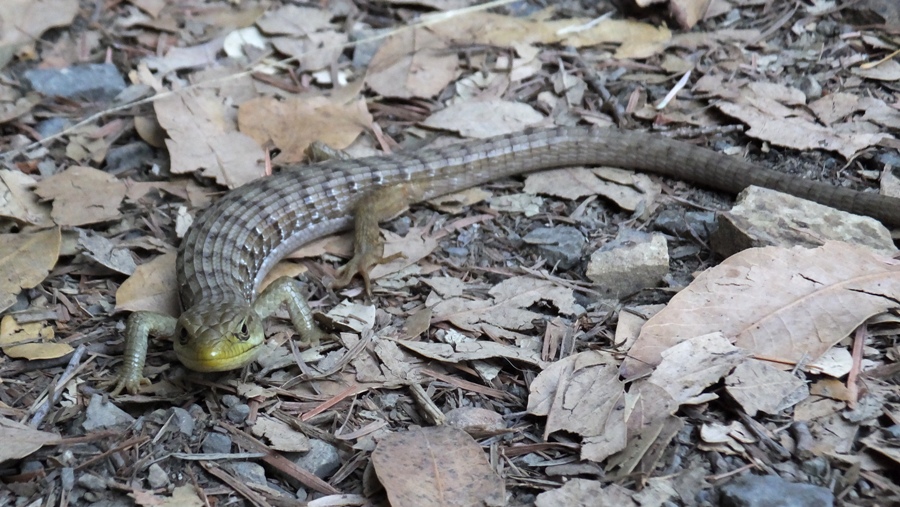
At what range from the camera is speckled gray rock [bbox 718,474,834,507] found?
279cm

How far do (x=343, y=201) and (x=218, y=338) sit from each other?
184cm

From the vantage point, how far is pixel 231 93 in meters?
5.83

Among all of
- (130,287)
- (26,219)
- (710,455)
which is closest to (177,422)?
(130,287)

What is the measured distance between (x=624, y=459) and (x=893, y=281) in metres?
1.74

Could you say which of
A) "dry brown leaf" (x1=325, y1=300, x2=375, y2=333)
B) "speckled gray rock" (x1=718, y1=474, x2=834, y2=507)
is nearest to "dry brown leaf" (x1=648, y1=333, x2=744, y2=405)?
"speckled gray rock" (x1=718, y1=474, x2=834, y2=507)

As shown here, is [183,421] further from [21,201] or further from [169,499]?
[21,201]

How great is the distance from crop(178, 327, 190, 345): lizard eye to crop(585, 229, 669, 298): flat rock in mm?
2207

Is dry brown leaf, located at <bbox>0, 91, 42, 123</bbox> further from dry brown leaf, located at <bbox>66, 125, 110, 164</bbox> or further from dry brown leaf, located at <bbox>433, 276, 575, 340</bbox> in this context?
dry brown leaf, located at <bbox>433, 276, 575, 340</bbox>

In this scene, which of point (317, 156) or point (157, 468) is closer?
point (157, 468)

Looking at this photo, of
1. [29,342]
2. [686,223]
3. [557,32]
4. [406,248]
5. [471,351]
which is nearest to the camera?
[471,351]

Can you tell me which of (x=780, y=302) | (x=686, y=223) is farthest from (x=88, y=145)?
(x=780, y=302)

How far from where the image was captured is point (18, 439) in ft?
10.7

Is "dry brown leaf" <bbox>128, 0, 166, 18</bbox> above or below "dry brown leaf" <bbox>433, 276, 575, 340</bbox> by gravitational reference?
above

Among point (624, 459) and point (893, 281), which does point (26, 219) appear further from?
point (893, 281)
